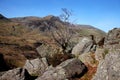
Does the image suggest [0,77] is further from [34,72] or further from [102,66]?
[102,66]

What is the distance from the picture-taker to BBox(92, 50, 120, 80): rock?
1717cm

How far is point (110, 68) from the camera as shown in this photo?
17875 millimetres

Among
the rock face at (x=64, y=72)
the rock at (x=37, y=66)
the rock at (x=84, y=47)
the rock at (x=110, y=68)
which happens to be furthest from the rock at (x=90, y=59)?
the rock at (x=84, y=47)

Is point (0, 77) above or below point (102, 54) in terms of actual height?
below

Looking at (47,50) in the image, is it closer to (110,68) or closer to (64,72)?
(64,72)

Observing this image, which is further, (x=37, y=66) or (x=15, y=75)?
(x=37, y=66)

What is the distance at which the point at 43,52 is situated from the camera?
42281mm

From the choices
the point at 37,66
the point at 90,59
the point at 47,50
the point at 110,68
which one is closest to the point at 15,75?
the point at 37,66

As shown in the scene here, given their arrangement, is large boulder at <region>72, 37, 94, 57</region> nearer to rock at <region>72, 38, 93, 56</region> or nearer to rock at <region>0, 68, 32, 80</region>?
rock at <region>72, 38, 93, 56</region>

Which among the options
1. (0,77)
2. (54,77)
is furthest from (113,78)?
(0,77)

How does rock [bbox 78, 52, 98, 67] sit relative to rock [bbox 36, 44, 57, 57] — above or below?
above

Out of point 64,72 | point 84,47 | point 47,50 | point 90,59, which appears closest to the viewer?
point 64,72

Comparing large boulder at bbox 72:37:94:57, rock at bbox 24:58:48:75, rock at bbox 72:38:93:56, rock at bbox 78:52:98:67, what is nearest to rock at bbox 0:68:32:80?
rock at bbox 24:58:48:75

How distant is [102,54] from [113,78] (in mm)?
9166
